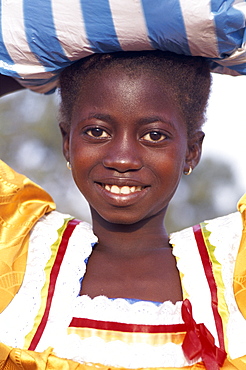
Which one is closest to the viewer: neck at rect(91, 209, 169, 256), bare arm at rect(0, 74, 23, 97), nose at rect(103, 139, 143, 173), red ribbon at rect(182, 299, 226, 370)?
red ribbon at rect(182, 299, 226, 370)

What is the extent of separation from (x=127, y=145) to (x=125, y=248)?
295mm

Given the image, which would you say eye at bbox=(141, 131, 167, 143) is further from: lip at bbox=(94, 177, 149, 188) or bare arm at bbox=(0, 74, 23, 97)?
bare arm at bbox=(0, 74, 23, 97)

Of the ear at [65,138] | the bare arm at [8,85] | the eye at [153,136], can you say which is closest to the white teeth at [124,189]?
the eye at [153,136]

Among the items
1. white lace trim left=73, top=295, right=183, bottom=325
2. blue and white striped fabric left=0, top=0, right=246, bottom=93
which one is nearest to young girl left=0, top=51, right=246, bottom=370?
white lace trim left=73, top=295, right=183, bottom=325

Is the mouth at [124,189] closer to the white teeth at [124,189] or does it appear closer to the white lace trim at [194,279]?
the white teeth at [124,189]

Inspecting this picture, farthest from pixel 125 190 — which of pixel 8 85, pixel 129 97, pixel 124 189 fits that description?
pixel 8 85

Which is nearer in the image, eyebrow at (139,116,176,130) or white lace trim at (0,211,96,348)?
white lace trim at (0,211,96,348)

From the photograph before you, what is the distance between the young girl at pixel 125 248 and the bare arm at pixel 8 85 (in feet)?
0.61

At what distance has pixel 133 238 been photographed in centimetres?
166

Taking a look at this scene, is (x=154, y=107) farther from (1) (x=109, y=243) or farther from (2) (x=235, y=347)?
(2) (x=235, y=347)

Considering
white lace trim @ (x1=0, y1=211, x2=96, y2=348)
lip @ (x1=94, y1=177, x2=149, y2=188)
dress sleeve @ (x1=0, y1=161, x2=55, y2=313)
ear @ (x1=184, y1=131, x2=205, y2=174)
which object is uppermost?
lip @ (x1=94, y1=177, x2=149, y2=188)

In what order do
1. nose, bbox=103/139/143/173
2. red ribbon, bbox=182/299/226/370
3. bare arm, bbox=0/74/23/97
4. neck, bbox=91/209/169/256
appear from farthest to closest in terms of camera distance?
bare arm, bbox=0/74/23/97
neck, bbox=91/209/169/256
nose, bbox=103/139/143/173
red ribbon, bbox=182/299/226/370

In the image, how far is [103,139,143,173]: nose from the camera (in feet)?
4.90

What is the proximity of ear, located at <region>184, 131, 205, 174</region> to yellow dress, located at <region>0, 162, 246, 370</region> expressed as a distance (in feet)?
0.54
